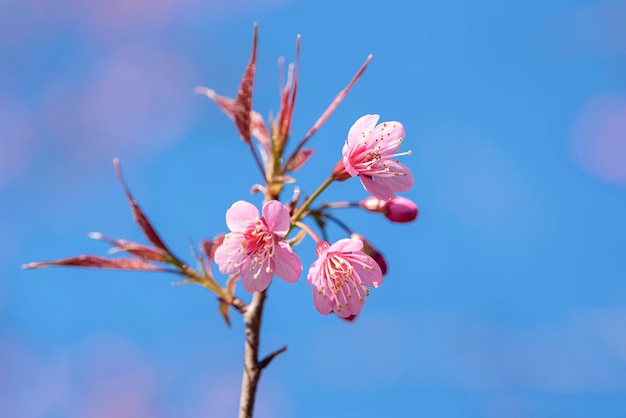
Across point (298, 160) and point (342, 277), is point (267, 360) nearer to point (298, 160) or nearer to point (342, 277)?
point (342, 277)

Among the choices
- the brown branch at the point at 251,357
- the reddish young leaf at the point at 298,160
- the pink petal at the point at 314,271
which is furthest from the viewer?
the reddish young leaf at the point at 298,160

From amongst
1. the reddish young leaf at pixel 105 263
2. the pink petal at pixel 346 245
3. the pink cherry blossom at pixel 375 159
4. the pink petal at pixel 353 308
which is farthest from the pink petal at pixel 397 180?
the reddish young leaf at pixel 105 263

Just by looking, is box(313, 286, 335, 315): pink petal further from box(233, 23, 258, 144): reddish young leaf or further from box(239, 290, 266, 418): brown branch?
box(233, 23, 258, 144): reddish young leaf

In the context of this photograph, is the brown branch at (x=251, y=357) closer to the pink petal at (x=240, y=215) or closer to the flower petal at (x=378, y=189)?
the pink petal at (x=240, y=215)

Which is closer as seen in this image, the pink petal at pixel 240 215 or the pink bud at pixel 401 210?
the pink petal at pixel 240 215

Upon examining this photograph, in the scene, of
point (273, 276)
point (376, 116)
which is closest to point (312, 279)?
point (273, 276)

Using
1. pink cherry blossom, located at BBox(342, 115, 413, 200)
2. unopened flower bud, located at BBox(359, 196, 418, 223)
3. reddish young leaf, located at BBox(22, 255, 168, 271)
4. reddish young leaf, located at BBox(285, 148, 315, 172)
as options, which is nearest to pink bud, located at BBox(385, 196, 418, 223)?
unopened flower bud, located at BBox(359, 196, 418, 223)

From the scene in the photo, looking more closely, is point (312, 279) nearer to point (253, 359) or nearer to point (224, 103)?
point (253, 359)
